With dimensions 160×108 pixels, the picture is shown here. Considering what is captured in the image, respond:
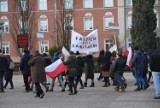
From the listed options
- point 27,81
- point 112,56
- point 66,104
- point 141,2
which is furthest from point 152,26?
point 66,104

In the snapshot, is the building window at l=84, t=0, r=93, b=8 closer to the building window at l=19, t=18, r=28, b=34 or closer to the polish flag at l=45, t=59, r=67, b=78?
the building window at l=19, t=18, r=28, b=34

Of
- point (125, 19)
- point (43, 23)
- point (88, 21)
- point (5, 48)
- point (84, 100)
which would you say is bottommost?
point (5, 48)

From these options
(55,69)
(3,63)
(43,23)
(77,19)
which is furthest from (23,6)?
(55,69)

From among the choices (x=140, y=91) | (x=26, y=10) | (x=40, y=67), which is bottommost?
(x=140, y=91)

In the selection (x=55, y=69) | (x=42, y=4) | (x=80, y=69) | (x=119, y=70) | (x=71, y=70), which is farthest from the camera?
(x=42, y=4)

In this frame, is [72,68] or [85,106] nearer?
[85,106]

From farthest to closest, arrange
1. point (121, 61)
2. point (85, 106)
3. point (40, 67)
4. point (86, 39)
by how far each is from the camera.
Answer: point (86, 39) → point (121, 61) → point (40, 67) → point (85, 106)

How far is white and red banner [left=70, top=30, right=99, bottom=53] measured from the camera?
21734mm

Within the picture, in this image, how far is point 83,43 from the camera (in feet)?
71.9

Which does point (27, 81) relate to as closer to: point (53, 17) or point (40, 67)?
point (40, 67)

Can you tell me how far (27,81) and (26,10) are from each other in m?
24.7

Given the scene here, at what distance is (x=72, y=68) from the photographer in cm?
1883

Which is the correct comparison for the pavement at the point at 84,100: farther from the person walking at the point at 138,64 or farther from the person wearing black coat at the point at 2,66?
the person wearing black coat at the point at 2,66

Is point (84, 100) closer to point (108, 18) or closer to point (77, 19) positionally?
point (108, 18)
